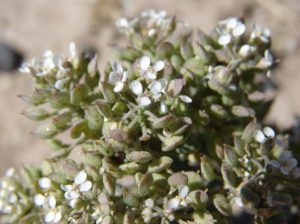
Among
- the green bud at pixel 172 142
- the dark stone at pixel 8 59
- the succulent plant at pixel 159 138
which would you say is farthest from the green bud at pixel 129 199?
the dark stone at pixel 8 59

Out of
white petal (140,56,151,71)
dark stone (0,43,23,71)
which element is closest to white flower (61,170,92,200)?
white petal (140,56,151,71)

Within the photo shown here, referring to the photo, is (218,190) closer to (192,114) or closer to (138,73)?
(192,114)

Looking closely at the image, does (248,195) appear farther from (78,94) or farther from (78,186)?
(78,94)

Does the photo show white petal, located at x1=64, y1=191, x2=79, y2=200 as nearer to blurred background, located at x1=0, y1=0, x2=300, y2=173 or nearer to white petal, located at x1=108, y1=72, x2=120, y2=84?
white petal, located at x1=108, y1=72, x2=120, y2=84

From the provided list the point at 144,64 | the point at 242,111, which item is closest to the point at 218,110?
the point at 242,111

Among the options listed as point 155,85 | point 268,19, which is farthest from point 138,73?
point 268,19

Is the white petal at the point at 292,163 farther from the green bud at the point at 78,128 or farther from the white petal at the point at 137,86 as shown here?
the green bud at the point at 78,128

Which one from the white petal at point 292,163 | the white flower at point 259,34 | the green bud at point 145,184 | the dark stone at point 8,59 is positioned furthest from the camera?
the dark stone at point 8,59
